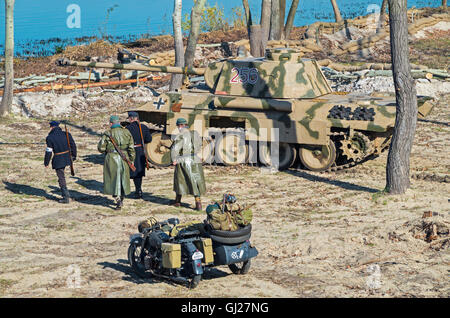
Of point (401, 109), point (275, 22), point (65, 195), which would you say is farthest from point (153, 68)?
point (275, 22)

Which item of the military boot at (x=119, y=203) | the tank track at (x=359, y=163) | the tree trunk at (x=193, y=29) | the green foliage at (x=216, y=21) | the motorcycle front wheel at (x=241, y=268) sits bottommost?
the motorcycle front wheel at (x=241, y=268)

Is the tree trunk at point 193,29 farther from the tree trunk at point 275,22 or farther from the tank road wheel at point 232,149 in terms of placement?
the tank road wheel at point 232,149

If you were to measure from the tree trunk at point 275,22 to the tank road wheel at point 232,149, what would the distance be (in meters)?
14.2

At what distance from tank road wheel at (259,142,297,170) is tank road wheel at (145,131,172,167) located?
2306 millimetres

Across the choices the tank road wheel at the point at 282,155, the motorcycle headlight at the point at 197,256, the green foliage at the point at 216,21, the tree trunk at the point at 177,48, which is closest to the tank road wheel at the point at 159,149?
the tank road wheel at the point at 282,155

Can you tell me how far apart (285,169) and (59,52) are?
18.1m

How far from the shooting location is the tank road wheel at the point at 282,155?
16984 mm

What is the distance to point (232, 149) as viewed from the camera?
56.9 ft

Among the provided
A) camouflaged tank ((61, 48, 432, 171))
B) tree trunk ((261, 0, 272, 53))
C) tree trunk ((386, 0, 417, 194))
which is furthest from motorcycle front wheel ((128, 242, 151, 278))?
tree trunk ((261, 0, 272, 53))

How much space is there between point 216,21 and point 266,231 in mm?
27546

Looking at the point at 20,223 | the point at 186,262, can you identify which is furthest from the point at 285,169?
the point at 186,262

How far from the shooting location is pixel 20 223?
1282cm

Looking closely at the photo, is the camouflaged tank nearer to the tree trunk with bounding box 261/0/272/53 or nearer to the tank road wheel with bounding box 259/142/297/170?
the tank road wheel with bounding box 259/142/297/170
